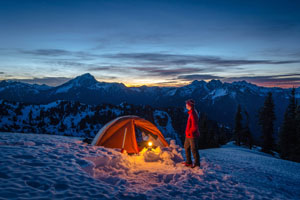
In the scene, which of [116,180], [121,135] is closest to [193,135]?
[116,180]

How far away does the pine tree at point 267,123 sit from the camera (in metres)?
40.5

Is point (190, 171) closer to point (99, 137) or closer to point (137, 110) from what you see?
point (99, 137)

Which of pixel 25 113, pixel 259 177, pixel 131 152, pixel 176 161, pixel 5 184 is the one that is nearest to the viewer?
pixel 5 184

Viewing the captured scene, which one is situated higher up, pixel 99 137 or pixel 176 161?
pixel 99 137

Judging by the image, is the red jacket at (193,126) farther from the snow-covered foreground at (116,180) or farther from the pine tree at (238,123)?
the pine tree at (238,123)

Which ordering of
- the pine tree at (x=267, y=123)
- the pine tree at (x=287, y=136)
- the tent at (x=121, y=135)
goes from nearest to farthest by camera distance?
the tent at (x=121, y=135), the pine tree at (x=287, y=136), the pine tree at (x=267, y=123)

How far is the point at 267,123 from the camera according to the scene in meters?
40.8

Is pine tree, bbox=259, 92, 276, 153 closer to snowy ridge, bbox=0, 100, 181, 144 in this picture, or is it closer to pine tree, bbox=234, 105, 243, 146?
pine tree, bbox=234, 105, 243, 146

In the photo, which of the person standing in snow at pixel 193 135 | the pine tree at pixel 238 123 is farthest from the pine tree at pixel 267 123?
the person standing in snow at pixel 193 135

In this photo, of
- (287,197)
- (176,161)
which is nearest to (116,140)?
(176,161)

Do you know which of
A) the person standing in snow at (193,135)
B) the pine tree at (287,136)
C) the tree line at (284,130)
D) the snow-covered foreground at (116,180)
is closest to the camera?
the snow-covered foreground at (116,180)

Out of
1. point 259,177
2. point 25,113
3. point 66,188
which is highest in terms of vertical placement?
point 66,188

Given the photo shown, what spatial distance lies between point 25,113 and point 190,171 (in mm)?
201475

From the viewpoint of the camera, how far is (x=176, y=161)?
9914 millimetres
